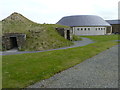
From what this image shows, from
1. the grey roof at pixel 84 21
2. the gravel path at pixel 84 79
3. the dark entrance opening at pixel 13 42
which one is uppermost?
the grey roof at pixel 84 21

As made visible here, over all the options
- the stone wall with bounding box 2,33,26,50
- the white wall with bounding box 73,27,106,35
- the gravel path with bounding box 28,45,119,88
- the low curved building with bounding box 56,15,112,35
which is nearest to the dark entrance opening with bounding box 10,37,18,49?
the stone wall with bounding box 2,33,26,50

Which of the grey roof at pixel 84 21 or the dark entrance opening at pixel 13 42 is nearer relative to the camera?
the dark entrance opening at pixel 13 42

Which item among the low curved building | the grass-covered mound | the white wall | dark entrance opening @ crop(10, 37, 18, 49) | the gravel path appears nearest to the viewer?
the gravel path

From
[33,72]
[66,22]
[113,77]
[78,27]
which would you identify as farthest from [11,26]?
[66,22]

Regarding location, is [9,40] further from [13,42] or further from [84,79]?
[84,79]

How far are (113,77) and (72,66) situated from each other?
485 centimetres

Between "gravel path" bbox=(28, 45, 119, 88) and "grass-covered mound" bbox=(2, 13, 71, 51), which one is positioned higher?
"grass-covered mound" bbox=(2, 13, 71, 51)

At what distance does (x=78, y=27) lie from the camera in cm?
7075

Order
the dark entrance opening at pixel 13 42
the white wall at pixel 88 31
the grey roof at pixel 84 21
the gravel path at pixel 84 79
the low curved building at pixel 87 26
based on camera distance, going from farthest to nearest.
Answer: the grey roof at pixel 84 21 < the low curved building at pixel 87 26 < the white wall at pixel 88 31 < the dark entrance opening at pixel 13 42 < the gravel path at pixel 84 79

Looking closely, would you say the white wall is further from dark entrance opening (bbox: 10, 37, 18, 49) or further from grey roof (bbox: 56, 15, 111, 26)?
dark entrance opening (bbox: 10, 37, 18, 49)

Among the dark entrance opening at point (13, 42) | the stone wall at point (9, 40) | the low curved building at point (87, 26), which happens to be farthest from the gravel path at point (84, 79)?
the low curved building at point (87, 26)

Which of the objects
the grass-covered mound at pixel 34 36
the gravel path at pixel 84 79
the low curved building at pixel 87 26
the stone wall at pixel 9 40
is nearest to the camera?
the gravel path at pixel 84 79

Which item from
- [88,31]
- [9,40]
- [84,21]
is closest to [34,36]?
[9,40]

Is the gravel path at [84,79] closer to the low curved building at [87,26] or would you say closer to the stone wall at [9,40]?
the stone wall at [9,40]
